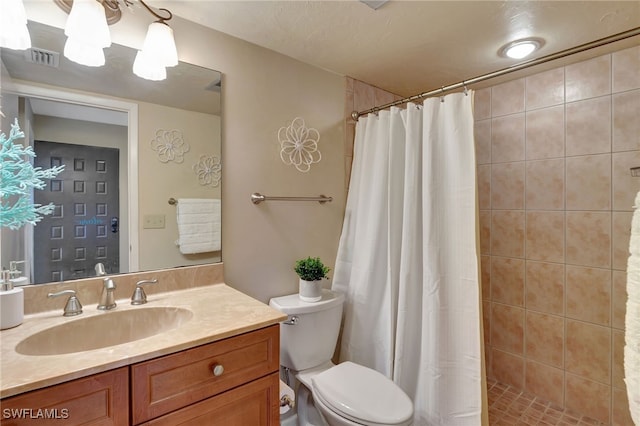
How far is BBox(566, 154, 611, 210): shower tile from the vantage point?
1697 mm

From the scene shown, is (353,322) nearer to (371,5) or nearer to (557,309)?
(557,309)

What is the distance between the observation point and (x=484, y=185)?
2.23 metres

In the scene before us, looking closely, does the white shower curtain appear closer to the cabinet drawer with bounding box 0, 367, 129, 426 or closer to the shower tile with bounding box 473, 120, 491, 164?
the shower tile with bounding box 473, 120, 491, 164

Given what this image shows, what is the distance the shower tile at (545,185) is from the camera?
73.3 inches

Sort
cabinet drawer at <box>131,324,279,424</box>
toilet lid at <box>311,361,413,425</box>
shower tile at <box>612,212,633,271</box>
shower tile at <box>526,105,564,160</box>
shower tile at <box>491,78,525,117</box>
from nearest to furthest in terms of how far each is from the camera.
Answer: cabinet drawer at <box>131,324,279,424</box>, toilet lid at <box>311,361,413,425</box>, shower tile at <box>612,212,633,271</box>, shower tile at <box>526,105,564,160</box>, shower tile at <box>491,78,525,117</box>

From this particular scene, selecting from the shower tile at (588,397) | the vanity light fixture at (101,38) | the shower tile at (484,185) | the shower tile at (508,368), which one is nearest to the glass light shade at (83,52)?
the vanity light fixture at (101,38)

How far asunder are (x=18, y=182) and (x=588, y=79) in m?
2.78

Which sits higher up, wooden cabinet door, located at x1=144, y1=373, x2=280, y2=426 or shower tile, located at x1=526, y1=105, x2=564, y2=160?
shower tile, located at x1=526, y1=105, x2=564, y2=160

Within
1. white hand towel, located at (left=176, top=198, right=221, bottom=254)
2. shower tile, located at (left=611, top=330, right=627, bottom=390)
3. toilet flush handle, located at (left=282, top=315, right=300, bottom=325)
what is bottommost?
shower tile, located at (left=611, top=330, right=627, bottom=390)

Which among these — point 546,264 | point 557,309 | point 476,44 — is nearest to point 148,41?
point 476,44

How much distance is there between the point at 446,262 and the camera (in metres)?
1.49

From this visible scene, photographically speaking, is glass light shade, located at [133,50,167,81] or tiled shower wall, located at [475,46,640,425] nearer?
glass light shade, located at [133,50,167,81]

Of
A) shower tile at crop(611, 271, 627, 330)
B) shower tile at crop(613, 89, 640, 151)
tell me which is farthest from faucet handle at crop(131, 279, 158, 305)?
shower tile at crop(613, 89, 640, 151)

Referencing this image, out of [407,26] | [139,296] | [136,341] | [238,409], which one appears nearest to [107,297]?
[139,296]
